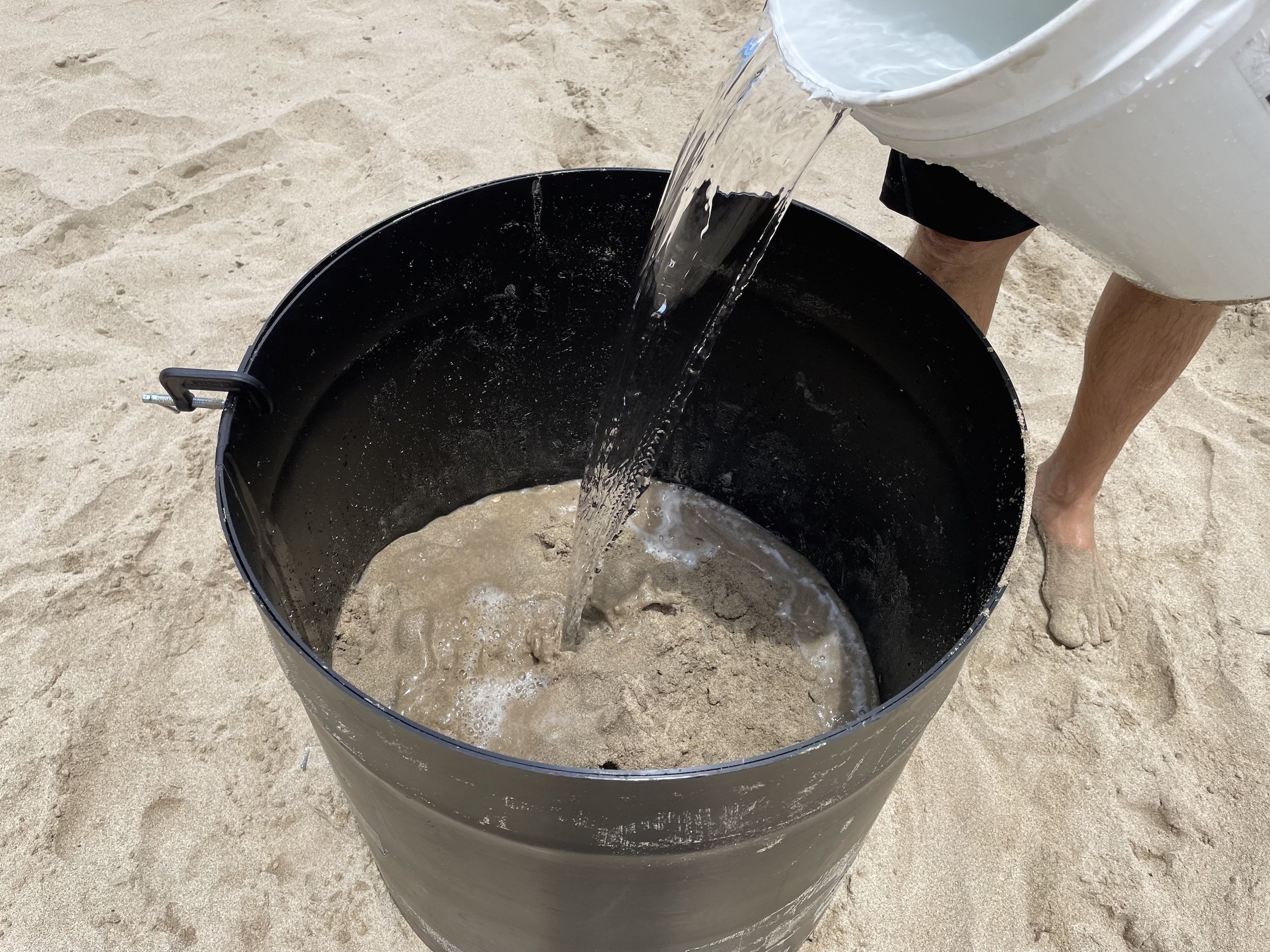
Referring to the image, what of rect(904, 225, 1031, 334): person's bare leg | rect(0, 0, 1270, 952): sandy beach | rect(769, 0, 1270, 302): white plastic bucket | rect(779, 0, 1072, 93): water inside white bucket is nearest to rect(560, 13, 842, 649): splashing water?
rect(779, 0, 1072, 93): water inside white bucket

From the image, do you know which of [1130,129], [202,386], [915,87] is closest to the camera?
[1130,129]

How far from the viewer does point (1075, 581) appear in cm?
181

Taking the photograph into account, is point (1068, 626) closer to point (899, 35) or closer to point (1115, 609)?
point (1115, 609)

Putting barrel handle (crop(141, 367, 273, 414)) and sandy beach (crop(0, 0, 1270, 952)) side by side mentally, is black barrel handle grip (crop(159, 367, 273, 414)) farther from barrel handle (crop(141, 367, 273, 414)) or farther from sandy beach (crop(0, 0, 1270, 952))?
sandy beach (crop(0, 0, 1270, 952))

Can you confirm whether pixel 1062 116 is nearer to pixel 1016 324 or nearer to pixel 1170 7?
pixel 1170 7

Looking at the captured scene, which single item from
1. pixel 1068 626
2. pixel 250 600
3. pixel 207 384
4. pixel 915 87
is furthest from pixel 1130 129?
pixel 250 600

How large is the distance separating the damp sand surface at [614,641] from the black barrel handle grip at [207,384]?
2.04 ft

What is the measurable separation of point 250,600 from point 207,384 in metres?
0.80

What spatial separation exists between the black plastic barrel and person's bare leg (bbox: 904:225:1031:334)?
0.37m

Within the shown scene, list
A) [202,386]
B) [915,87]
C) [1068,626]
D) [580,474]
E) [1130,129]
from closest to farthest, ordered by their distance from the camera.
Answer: [1130,129], [915,87], [202,386], [1068,626], [580,474]

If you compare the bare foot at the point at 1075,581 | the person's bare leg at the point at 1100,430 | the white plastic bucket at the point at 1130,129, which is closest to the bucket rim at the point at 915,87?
the white plastic bucket at the point at 1130,129

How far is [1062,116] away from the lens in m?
0.76

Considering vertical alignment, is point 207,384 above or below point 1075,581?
above

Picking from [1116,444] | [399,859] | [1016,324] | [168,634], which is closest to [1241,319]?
[1016,324]
